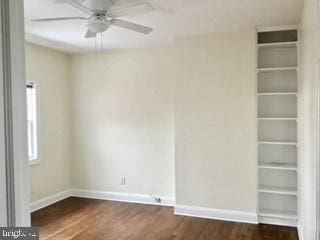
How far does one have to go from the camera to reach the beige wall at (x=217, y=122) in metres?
3.95

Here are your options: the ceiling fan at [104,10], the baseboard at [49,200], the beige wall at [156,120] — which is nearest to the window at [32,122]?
the beige wall at [156,120]

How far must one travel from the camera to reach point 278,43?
3848 millimetres

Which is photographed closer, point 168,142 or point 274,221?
point 274,221

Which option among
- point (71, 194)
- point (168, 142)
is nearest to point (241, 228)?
point (168, 142)

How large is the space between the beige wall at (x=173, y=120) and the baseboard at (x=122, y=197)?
84mm

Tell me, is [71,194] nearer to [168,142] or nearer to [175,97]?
[168,142]

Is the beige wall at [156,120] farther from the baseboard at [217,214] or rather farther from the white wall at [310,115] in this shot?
the white wall at [310,115]

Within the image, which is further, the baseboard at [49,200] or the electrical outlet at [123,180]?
the electrical outlet at [123,180]

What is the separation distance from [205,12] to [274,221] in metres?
2.75

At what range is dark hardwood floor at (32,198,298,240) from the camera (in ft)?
11.7

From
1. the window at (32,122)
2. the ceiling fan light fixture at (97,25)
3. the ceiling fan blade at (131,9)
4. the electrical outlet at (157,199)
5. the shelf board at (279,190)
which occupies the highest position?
the ceiling fan blade at (131,9)

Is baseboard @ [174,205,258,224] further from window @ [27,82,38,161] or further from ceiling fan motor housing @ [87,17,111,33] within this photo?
ceiling fan motor housing @ [87,17,111,33]

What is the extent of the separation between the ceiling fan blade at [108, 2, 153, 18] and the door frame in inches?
67.3

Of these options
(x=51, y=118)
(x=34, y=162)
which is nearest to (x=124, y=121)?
(x=51, y=118)
